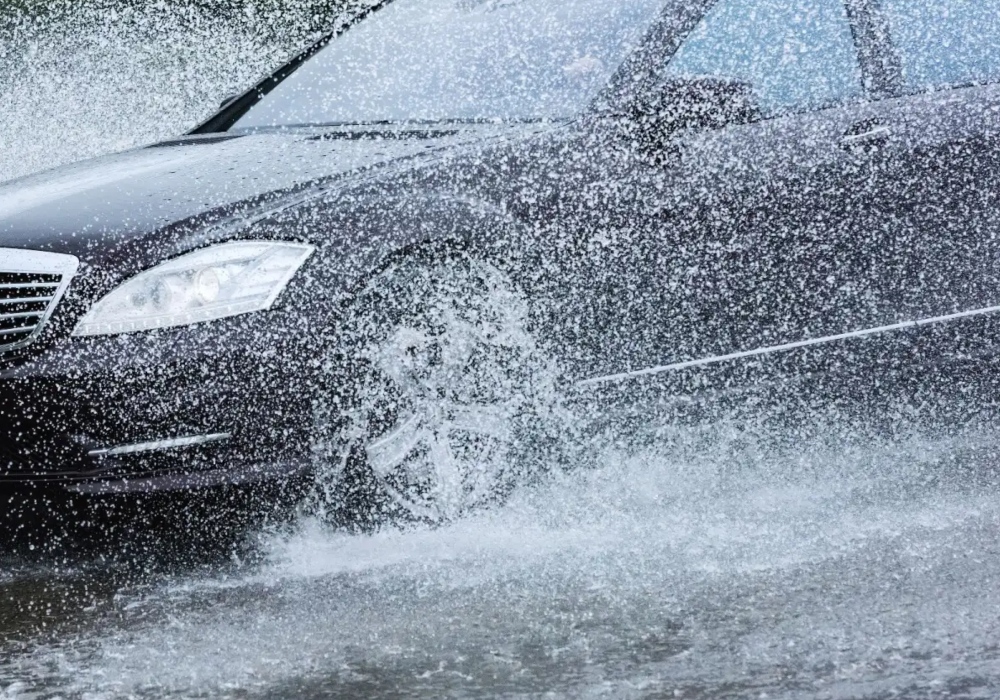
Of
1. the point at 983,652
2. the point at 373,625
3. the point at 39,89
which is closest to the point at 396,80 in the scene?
the point at 373,625

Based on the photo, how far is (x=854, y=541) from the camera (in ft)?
13.5

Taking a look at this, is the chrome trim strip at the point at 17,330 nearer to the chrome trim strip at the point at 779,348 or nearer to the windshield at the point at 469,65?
the windshield at the point at 469,65

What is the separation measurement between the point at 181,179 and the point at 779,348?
191cm

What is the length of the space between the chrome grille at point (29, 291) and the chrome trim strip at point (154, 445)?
0.33 meters

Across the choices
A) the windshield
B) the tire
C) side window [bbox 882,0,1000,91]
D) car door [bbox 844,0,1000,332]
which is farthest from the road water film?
side window [bbox 882,0,1000,91]

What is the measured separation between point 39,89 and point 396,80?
9.65m

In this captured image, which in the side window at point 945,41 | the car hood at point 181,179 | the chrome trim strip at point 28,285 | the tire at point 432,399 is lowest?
the tire at point 432,399

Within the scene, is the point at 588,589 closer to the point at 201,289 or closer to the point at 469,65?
the point at 201,289

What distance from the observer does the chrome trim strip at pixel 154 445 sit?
12.3ft

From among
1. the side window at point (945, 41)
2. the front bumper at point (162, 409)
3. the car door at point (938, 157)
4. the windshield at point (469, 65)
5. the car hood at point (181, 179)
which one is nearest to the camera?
the front bumper at point (162, 409)

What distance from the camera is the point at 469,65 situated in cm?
479

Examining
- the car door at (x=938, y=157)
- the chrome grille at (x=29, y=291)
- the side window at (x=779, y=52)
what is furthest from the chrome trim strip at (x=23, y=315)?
the car door at (x=938, y=157)

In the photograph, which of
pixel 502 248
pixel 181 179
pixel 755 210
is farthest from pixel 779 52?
pixel 181 179

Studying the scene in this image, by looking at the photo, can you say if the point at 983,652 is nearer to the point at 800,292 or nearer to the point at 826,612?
the point at 826,612
